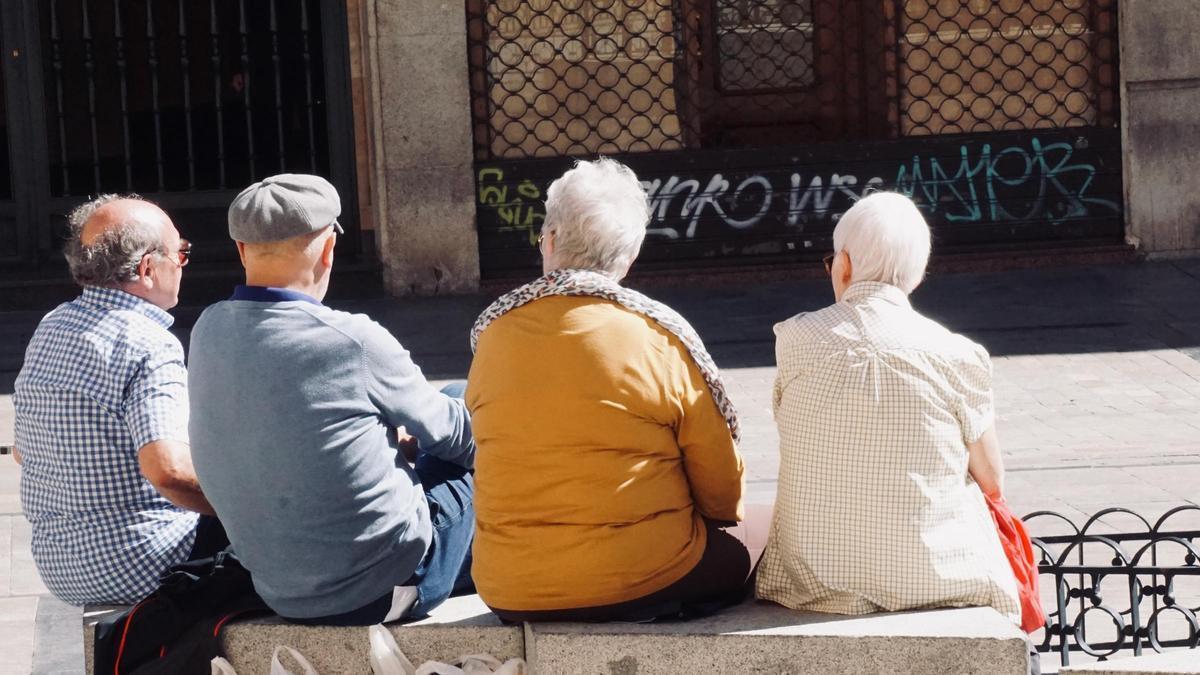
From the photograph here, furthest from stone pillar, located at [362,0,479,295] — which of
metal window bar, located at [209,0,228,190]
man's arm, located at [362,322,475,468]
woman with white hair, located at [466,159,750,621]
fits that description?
woman with white hair, located at [466,159,750,621]

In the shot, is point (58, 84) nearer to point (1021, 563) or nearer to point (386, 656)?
point (386, 656)

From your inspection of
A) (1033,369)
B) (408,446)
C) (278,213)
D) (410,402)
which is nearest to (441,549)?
(408,446)

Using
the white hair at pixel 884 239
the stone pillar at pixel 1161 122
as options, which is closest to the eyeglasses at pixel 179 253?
the white hair at pixel 884 239

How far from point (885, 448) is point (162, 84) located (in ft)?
25.9

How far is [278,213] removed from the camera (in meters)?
3.71

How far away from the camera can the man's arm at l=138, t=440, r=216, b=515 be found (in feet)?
12.5

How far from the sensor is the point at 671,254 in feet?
35.5

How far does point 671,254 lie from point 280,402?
7.31 metres

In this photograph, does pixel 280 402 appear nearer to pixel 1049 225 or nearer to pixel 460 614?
pixel 460 614

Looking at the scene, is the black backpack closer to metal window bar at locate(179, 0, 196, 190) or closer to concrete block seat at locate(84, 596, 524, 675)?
concrete block seat at locate(84, 596, 524, 675)

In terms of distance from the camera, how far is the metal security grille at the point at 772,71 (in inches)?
423

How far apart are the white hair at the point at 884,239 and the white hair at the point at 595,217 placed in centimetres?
45

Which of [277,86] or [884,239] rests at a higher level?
[277,86]

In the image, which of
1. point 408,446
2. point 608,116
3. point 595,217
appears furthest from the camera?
point 608,116
